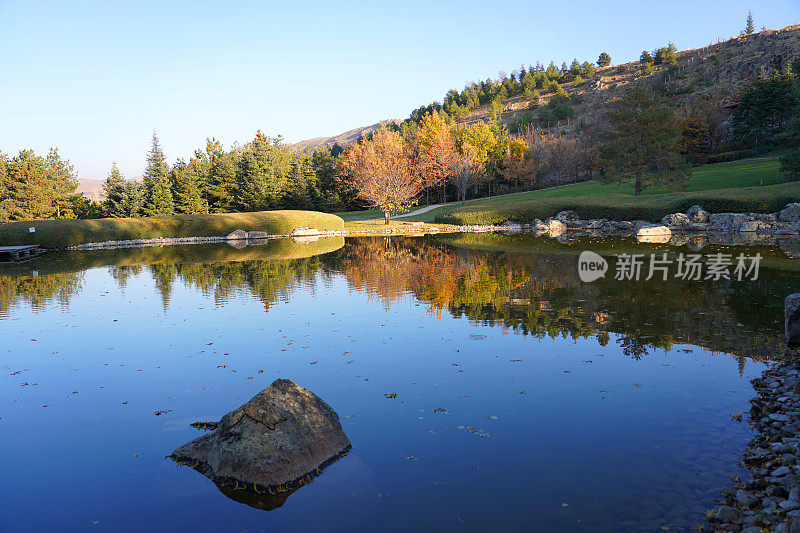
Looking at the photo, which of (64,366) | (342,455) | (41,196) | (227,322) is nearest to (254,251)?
(227,322)

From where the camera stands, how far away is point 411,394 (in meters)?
8.52

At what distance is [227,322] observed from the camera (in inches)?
543

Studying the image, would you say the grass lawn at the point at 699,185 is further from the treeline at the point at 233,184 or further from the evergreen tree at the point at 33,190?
the evergreen tree at the point at 33,190

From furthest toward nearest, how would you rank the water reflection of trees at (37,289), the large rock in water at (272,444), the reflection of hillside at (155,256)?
the reflection of hillside at (155,256)
the water reflection of trees at (37,289)
the large rock in water at (272,444)

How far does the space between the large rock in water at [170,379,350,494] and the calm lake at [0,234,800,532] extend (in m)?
0.22

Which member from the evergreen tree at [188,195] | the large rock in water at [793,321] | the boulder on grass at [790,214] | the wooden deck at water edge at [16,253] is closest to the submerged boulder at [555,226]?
the boulder on grass at [790,214]

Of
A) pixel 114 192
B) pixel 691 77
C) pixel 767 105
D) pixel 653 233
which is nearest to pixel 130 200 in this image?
pixel 114 192

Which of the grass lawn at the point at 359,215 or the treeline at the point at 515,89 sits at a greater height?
the treeline at the point at 515,89

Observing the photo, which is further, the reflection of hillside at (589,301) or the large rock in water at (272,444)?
the reflection of hillside at (589,301)

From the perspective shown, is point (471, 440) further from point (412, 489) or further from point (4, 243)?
point (4, 243)

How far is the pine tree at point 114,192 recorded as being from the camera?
168ft

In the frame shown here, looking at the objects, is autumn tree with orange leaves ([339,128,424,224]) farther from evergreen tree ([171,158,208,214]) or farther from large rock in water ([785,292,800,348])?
large rock in water ([785,292,800,348])

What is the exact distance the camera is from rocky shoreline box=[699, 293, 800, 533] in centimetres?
470

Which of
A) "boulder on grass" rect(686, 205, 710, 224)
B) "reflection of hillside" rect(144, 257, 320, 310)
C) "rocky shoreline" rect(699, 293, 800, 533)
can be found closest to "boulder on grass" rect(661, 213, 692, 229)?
"boulder on grass" rect(686, 205, 710, 224)
